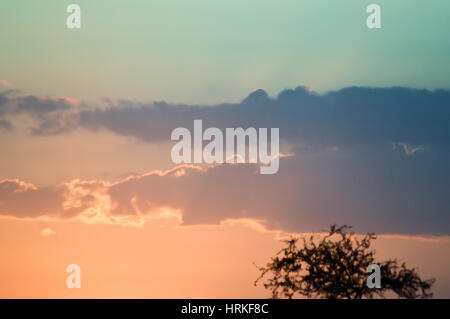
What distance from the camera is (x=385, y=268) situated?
3534cm
